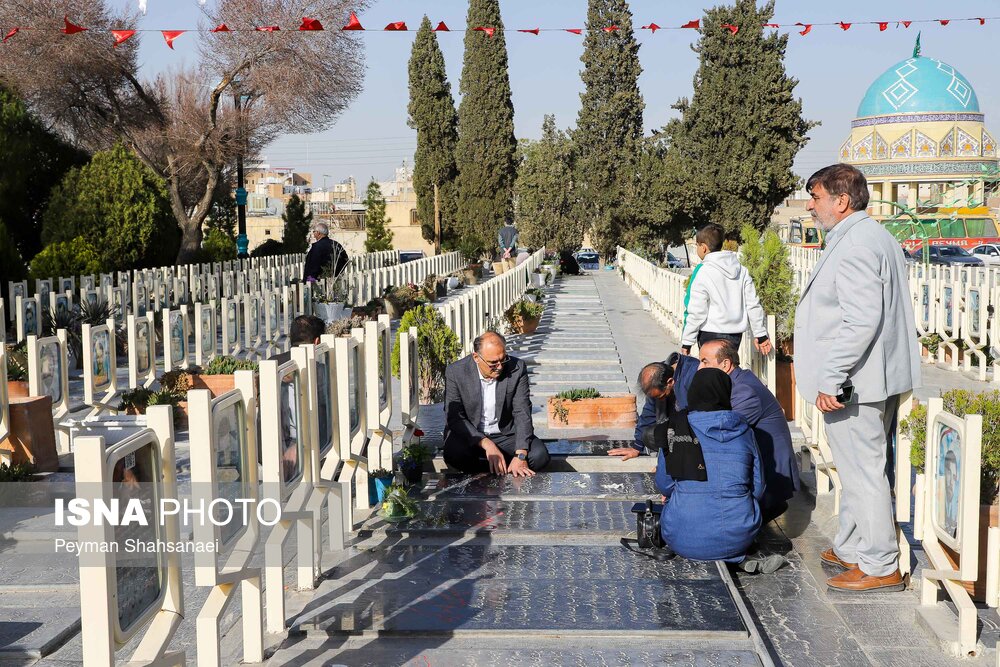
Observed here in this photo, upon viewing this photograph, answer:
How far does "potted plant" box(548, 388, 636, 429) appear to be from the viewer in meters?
7.97

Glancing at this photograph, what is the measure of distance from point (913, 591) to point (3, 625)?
11.6 ft

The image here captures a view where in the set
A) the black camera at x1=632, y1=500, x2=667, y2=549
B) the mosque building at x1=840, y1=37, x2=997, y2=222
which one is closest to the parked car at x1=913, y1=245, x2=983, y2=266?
the mosque building at x1=840, y1=37, x2=997, y2=222

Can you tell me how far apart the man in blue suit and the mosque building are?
164 feet

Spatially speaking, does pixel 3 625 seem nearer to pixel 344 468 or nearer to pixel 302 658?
pixel 302 658

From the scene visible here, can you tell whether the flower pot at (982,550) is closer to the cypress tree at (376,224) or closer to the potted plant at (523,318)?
the potted plant at (523,318)

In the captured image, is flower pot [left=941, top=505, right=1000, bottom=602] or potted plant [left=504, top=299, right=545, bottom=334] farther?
potted plant [left=504, top=299, right=545, bottom=334]

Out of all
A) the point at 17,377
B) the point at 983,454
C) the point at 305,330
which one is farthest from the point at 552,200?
the point at 983,454

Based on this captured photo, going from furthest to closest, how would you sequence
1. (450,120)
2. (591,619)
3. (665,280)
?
(450,120) < (665,280) < (591,619)

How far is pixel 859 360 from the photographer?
4.03 meters

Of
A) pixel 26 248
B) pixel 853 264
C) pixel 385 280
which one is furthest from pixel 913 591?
pixel 26 248

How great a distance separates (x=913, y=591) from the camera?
4.07 m

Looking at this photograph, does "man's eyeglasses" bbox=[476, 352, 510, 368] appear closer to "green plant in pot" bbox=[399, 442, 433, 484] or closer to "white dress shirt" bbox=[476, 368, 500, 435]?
"white dress shirt" bbox=[476, 368, 500, 435]

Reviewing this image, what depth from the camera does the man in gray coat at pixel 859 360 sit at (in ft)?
13.1

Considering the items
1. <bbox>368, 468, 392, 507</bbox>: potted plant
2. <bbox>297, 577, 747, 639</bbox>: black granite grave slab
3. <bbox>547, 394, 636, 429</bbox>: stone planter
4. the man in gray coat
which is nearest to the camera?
<bbox>297, 577, 747, 639</bbox>: black granite grave slab
